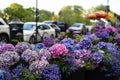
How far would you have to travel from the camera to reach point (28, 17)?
172 ft

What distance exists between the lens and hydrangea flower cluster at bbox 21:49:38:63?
4.73 m

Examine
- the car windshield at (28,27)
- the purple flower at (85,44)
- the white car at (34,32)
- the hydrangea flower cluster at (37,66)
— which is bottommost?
the white car at (34,32)

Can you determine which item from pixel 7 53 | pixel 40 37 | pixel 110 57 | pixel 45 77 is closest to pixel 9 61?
pixel 7 53

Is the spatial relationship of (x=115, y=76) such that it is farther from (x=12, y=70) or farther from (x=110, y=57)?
(x=12, y=70)

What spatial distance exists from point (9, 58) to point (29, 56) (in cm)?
30

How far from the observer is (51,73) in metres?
4.52

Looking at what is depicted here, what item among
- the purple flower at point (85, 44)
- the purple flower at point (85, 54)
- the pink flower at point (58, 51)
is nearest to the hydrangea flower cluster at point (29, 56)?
the pink flower at point (58, 51)

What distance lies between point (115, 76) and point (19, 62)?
183 cm

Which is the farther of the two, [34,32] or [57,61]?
[34,32]

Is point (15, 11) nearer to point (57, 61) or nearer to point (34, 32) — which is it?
point (34, 32)

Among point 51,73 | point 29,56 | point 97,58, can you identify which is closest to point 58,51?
point 29,56

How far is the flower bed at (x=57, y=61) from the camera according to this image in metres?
4.47

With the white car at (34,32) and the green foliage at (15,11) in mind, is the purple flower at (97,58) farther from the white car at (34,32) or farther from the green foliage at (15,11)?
the green foliage at (15,11)

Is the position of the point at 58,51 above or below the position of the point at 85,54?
above
